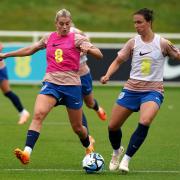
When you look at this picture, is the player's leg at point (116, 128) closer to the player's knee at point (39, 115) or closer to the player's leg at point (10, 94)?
the player's knee at point (39, 115)

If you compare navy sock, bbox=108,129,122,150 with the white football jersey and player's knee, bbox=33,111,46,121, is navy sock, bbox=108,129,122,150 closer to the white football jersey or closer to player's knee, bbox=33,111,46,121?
the white football jersey

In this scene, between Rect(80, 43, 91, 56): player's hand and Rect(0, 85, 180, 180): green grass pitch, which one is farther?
Rect(80, 43, 91, 56): player's hand

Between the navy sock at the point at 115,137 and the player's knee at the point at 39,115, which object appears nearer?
the player's knee at the point at 39,115

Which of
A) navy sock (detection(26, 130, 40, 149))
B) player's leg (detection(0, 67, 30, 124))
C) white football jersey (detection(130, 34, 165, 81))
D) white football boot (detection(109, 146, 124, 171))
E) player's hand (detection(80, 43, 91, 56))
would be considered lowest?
player's leg (detection(0, 67, 30, 124))

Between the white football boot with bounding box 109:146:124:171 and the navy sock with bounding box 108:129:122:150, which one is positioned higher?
the navy sock with bounding box 108:129:122:150

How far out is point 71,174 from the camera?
35.6 feet

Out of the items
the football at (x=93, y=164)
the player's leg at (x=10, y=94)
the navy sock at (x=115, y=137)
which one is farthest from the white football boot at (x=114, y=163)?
the player's leg at (x=10, y=94)

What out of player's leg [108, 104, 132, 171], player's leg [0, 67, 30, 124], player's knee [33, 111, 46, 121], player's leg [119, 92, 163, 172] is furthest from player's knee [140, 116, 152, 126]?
player's leg [0, 67, 30, 124]

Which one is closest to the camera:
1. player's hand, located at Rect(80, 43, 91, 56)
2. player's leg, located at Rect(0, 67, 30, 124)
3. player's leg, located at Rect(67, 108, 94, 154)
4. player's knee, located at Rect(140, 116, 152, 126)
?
player's knee, located at Rect(140, 116, 152, 126)

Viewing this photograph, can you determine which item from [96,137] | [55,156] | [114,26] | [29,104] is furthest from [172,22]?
[55,156]

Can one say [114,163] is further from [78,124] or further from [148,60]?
[148,60]

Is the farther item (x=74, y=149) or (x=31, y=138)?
(x=74, y=149)

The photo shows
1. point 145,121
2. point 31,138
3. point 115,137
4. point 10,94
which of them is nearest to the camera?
point 145,121

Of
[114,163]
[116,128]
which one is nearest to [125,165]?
[114,163]
